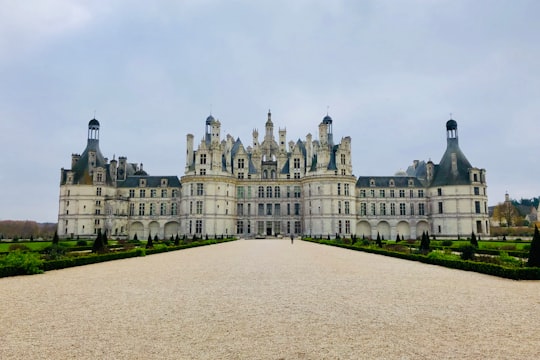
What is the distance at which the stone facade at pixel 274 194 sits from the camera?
57.4 metres

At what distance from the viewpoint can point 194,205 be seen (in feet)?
189

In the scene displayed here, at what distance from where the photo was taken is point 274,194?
62.4 m

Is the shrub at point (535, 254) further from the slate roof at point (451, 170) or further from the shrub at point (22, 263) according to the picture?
the slate roof at point (451, 170)

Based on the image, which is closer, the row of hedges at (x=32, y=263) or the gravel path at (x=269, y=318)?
the gravel path at (x=269, y=318)

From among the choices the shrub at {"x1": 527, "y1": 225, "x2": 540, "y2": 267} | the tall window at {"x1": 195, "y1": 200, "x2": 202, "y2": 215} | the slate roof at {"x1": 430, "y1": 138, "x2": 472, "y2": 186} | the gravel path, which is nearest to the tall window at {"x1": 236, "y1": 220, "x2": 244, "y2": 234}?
the tall window at {"x1": 195, "y1": 200, "x2": 202, "y2": 215}

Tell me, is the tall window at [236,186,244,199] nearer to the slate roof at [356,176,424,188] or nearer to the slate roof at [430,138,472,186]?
the slate roof at [356,176,424,188]

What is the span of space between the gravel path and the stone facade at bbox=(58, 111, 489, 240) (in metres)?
43.9

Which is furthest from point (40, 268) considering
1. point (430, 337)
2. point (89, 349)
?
point (430, 337)

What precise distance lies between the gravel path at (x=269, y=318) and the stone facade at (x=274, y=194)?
43.9 metres

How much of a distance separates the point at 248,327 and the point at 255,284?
17.2 ft

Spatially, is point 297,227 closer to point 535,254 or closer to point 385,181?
point 385,181

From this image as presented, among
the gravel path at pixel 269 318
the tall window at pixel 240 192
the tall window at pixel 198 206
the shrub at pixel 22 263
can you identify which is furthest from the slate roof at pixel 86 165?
the gravel path at pixel 269 318

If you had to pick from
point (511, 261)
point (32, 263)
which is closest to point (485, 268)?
point (511, 261)

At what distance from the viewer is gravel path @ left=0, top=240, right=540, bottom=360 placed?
6.27m
